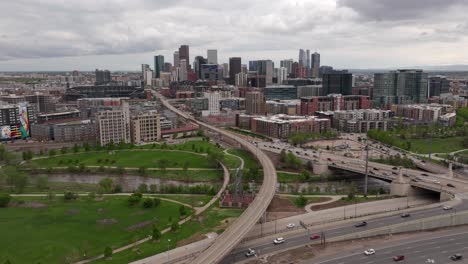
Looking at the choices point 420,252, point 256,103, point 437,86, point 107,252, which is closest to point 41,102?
point 256,103

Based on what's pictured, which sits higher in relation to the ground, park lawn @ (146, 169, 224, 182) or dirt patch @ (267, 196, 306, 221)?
dirt patch @ (267, 196, 306, 221)

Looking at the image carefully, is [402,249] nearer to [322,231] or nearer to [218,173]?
[322,231]

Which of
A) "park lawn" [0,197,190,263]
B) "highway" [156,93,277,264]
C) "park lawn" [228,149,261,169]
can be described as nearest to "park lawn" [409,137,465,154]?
"park lawn" [228,149,261,169]

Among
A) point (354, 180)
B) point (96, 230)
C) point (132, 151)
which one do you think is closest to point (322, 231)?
point (96, 230)

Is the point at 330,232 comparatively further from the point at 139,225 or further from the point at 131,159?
the point at 131,159

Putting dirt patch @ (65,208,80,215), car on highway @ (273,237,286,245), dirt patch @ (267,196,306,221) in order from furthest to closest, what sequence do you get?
dirt patch @ (65,208,80,215)
dirt patch @ (267,196,306,221)
car on highway @ (273,237,286,245)

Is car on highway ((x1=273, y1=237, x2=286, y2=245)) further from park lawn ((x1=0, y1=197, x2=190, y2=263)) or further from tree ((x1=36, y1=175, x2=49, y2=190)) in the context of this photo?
tree ((x1=36, y1=175, x2=49, y2=190))
